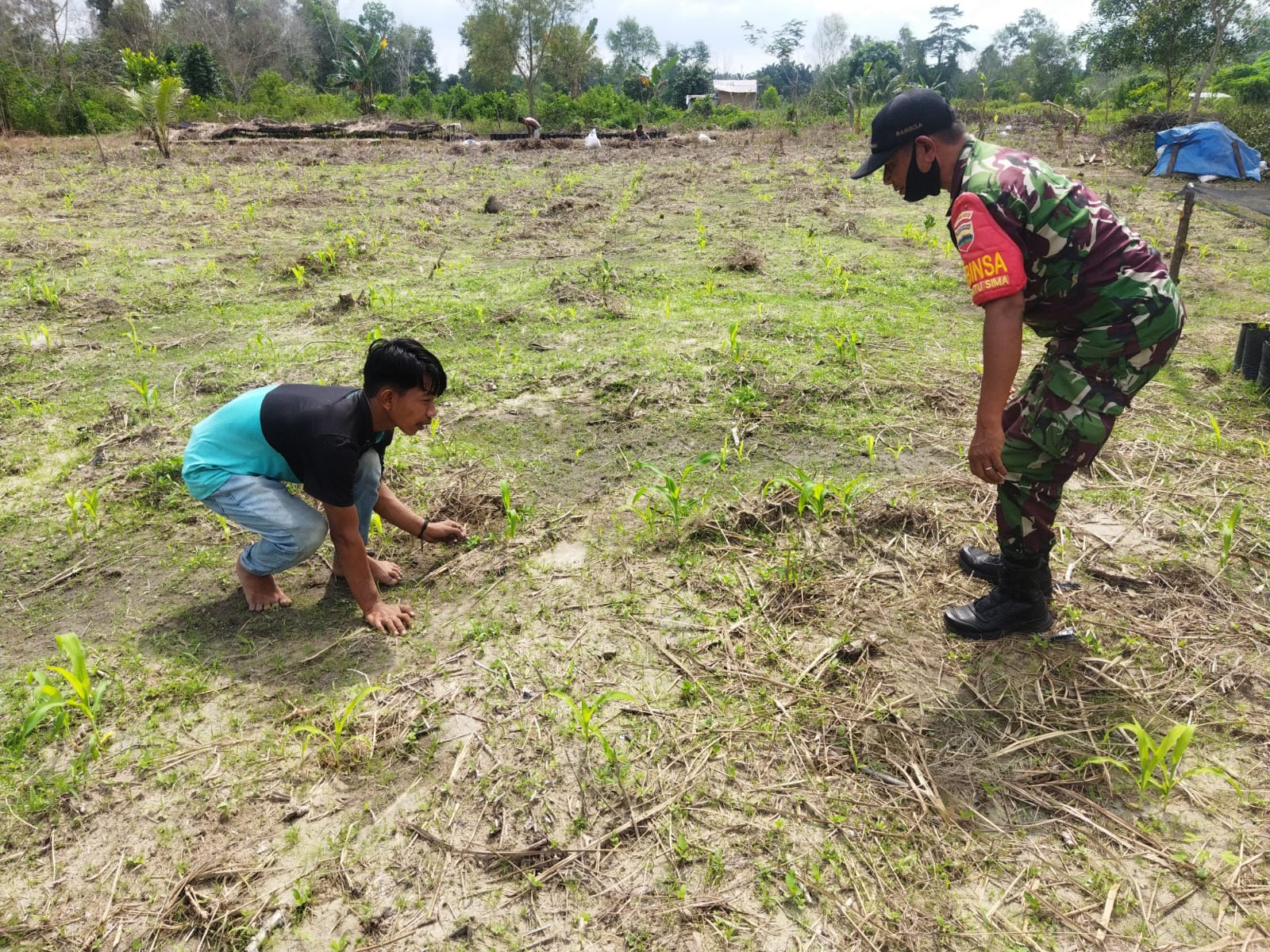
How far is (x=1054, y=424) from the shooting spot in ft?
7.60

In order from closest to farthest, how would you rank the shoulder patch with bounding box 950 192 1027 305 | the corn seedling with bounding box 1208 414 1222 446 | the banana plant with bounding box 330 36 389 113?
the shoulder patch with bounding box 950 192 1027 305
the corn seedling with bounding box 1208 414 1222 446
the banana plant with bounding box 330 36 389 113

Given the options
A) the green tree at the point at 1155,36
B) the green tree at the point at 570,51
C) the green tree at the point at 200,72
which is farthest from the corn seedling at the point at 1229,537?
the green tree at the point at 570,51

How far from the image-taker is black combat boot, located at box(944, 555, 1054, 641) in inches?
99.0

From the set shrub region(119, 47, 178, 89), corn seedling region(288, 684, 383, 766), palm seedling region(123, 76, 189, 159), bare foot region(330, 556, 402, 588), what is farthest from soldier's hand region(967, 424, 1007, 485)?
shrub region(119, 47, 178, 89)

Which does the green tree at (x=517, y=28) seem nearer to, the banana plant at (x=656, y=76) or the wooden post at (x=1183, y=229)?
the banana plant at (x=656, y=76)

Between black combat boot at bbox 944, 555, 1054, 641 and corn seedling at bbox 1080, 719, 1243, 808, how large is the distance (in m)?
0.53

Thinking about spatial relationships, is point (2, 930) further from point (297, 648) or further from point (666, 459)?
point (666, 459)

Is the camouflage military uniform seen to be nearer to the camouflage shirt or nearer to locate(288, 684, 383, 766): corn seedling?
the camouflage shirt

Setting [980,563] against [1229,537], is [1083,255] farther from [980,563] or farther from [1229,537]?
[1229,537]

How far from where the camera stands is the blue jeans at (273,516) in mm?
2697

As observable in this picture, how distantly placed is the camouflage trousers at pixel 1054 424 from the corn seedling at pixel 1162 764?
0.66m

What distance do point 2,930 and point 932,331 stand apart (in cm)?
578

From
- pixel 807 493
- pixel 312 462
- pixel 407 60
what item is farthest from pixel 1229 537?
pixel 407 60

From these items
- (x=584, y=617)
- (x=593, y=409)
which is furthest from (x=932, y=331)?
(x=584, y=617)
